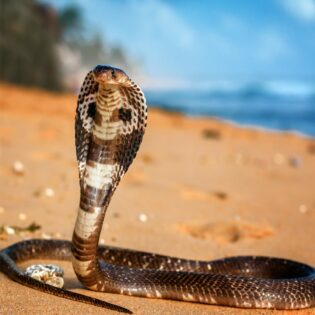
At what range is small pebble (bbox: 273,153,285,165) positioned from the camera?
37.3ft

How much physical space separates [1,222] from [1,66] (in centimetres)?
1826

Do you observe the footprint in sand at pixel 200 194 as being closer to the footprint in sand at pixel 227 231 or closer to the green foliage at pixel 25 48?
the footprint in sand at pixel 227 231

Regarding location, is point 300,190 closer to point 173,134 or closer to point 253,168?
point 253,168

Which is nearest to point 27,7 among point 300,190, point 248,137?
point 248,137

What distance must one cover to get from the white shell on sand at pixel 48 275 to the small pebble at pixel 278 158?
25.1 ft

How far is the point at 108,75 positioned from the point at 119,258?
79.8 inches

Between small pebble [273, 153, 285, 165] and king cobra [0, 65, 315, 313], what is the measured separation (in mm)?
6467

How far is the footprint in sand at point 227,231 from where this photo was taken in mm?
6082

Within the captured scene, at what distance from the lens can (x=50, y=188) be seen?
7.34m

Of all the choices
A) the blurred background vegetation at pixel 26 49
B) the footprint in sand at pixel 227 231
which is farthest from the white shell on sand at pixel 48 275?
the blurred background vegetation at pixel 26 49

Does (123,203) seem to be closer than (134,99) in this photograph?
No

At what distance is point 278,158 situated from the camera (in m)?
11.8

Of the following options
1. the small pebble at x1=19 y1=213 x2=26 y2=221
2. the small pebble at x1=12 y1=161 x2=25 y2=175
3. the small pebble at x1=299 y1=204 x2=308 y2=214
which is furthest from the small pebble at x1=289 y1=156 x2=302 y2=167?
the small pebble at x1=19 y1=213 x2=26 y2=221

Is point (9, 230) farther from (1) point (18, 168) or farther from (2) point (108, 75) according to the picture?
(1) point (18, 168)
